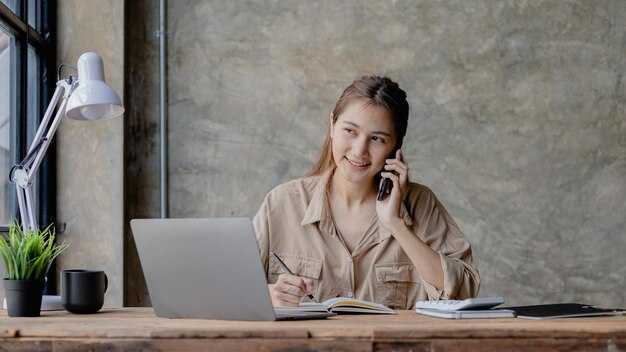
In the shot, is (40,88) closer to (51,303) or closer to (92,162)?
(92,162)

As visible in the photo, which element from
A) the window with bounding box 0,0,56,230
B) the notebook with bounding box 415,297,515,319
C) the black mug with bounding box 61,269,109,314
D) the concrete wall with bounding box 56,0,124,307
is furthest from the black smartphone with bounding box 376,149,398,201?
the concrete wall with bounding box 56,0,124,307

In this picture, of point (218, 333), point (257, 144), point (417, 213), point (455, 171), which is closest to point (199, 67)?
point (257, 144)

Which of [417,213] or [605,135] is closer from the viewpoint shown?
[417,213]

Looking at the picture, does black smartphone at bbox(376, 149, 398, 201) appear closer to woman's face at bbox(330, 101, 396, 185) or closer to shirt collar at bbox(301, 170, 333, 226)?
woman's face at bbox(330, 101, 396, 185)

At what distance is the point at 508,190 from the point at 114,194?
2.04 metres

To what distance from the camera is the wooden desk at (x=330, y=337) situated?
5.43 ft

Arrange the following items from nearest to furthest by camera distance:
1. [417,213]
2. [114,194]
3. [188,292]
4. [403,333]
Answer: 1. [403,333]
2. [188,292]
3. [417,213]
4. [114,194]

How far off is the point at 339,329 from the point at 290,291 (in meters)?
0.57

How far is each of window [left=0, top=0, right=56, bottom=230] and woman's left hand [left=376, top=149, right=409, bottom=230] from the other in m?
1.65

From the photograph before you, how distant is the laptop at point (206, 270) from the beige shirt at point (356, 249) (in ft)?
2.24

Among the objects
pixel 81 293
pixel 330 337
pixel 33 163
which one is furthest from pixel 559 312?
pixel 33 163

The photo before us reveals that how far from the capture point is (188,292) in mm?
1945

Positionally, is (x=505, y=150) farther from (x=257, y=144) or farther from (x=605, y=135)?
(x=257, y=144)

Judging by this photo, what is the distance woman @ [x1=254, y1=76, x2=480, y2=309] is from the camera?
266cm
